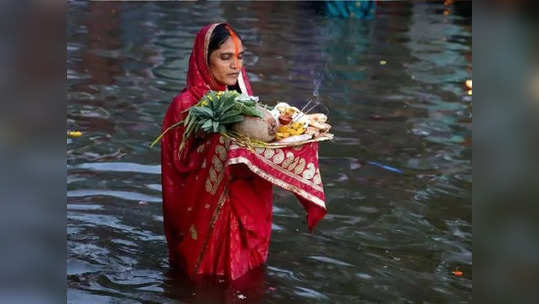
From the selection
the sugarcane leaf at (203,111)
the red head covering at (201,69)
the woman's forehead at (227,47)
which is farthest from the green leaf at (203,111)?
the woman's forehead at (227,47)

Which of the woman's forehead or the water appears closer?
the woman's forehead

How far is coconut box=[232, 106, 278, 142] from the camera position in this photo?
4.52 metres

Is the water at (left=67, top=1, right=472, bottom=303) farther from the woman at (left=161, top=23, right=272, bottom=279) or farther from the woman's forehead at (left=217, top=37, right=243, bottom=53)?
the woman's forehead at (left=217, top=37, right=243, bottom=53)

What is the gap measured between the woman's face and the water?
1.20 meters

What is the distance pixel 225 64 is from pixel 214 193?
0.71m

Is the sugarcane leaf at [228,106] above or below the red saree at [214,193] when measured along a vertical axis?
above

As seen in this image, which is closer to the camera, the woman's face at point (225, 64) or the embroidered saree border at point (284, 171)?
the embroidered saree border at point (284, 171)

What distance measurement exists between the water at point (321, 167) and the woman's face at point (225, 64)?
1.20 metres

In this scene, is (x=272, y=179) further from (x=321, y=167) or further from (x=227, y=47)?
(x=321, y=167)

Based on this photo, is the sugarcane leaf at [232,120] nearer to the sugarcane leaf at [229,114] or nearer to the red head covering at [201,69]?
the sugarcane leaf at [229,114]

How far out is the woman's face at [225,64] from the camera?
15.6 ft

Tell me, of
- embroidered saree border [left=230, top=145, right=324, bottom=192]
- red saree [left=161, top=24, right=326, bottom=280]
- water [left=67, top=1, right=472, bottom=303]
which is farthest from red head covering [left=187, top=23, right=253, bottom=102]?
water [left=67, top=1, right=472, bottom=303]

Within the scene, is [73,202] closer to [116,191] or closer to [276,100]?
[116,191]
